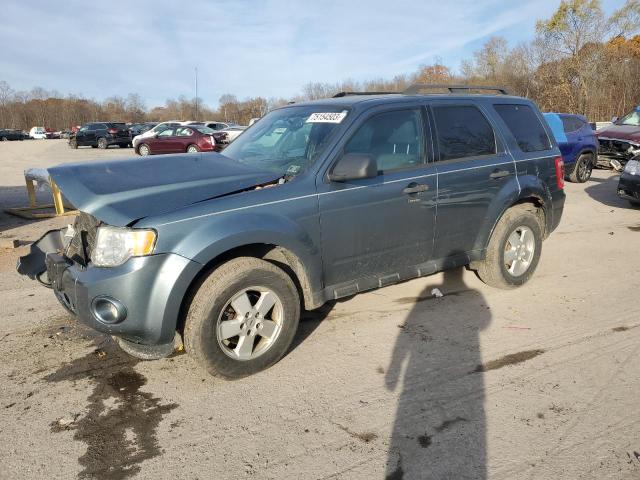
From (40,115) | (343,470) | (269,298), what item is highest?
(40,115)

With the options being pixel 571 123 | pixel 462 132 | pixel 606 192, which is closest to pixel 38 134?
pixel 571 123

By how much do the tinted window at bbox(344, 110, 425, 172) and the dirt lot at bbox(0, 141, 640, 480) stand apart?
1413 mm

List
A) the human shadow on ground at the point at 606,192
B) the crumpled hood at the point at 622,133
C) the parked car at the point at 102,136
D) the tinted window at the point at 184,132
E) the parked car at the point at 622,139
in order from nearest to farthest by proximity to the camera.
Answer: the human shadow on ground at the point at 606,192, the parked car at the point at 622,139, the crumpled hood at the point at 622,133, the tinted window at the point at 184,132, the parked car at the point at 102,136

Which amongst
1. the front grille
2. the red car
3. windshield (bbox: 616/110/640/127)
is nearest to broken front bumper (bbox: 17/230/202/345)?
the front grille

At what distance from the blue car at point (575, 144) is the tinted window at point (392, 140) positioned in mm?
10123

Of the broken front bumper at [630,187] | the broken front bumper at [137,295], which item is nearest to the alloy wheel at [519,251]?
the broken front bumper at [137,295]

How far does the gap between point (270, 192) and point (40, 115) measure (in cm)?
10614

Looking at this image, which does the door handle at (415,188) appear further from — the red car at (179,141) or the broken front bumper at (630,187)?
the red car at (179,141)

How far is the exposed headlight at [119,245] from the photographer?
298 centimetres

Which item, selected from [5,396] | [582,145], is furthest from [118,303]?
[582,145]

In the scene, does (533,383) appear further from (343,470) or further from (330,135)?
(330,135)

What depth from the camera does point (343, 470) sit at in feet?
8.44

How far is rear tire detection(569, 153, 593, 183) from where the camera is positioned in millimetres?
13398

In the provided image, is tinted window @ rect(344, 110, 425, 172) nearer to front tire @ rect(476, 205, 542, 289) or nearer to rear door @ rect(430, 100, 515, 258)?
rear door @ rect(430, 100, 515, 258)
